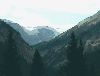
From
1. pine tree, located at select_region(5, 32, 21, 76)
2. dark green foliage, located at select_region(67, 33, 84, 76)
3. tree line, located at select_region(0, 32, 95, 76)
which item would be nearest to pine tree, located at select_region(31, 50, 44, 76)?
tree line, located at select_region(0, 32, 95, 76)

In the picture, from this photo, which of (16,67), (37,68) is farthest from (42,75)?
(16,67)

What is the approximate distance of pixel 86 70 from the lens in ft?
199

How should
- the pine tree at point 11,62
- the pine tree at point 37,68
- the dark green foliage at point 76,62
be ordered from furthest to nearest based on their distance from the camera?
the pine tree at point 37,68 → the pine tree at point 11,62 → the dark green foliage at point 76,62

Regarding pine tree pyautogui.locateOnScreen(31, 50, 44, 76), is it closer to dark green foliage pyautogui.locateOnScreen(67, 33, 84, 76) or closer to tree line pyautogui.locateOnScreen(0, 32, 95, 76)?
tree line pyautogui.locateOnScreen(0, 32, 95, 76)

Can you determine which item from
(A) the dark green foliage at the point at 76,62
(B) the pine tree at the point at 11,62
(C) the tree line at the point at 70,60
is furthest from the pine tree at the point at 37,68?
(A) the dark green foliage at the point at 76,62

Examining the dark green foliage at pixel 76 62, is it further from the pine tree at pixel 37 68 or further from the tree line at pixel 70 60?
the pine tree at pixel 37 68

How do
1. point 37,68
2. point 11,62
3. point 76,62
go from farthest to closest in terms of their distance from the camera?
point 37,68 → point 11,62 → point 76,62

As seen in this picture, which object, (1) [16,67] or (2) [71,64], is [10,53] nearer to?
(1) [16,67]

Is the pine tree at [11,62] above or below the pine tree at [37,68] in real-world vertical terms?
above

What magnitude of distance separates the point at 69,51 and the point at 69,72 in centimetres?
377

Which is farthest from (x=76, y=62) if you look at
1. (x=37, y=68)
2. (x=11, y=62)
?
(x=37, y=68)

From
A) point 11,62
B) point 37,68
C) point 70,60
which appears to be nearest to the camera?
point 70,60

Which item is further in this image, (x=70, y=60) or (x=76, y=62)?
(x=70, y=60)

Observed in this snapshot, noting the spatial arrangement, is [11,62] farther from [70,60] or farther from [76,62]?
[76,62]
